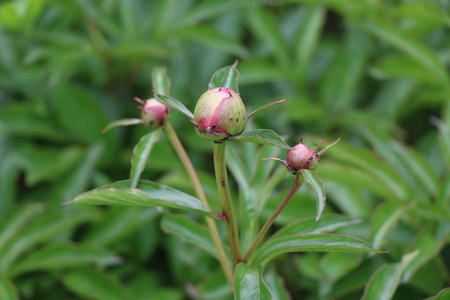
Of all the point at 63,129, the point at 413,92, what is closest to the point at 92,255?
the point at 63,129

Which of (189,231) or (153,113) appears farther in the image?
(189,231)

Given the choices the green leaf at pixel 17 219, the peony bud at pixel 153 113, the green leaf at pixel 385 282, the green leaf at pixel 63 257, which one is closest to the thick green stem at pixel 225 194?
the peony bud at pixel 153 113

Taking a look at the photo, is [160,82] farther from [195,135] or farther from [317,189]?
[195,135]

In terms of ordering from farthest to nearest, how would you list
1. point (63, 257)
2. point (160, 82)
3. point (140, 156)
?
point (63, 257) < point (160, 82) < point (140, 156)

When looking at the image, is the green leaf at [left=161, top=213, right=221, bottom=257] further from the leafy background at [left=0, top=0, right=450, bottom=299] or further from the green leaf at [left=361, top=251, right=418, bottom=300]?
the green leaf at [left=361, top=251, right=418, bottom=300]

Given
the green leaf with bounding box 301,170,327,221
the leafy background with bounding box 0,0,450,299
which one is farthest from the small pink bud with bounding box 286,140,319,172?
the leafy background with bounding box 0,0,450,299

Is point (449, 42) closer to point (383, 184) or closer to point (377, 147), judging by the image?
point (377, 147)

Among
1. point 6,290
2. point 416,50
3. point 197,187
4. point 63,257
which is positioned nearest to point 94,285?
point 63,257

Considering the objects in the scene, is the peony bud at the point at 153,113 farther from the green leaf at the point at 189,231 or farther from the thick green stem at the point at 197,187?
the green leaf at the point at 189,231
